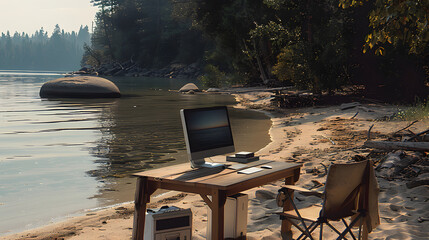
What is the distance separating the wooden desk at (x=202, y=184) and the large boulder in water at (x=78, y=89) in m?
26.2

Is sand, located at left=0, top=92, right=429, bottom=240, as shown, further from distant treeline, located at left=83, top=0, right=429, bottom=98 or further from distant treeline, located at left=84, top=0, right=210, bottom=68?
distant treeline, located at left=84, top=0, right=210, bottom=68

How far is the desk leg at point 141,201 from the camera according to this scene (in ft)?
15.2

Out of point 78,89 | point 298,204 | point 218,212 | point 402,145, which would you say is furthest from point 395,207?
point 78,89

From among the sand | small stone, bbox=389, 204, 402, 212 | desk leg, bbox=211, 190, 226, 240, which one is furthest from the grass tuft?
desk leg, bbox=211, 190, 226, 240

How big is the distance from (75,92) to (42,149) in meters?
18.7

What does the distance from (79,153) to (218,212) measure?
25.9 ft

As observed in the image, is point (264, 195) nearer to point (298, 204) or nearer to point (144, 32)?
point (298, 204)

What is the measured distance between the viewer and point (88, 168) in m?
9.92

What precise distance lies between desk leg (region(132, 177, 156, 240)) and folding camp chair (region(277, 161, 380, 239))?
4.49 ft

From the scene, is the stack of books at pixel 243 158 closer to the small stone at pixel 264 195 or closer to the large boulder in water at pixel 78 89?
the small stone at pixel 264 195

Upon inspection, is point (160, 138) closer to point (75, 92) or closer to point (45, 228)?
point (45, 228)

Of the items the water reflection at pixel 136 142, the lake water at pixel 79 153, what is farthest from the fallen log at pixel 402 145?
the water reflection at pixel 136 142

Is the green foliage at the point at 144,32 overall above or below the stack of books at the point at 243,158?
above

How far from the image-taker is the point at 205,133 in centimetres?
514
